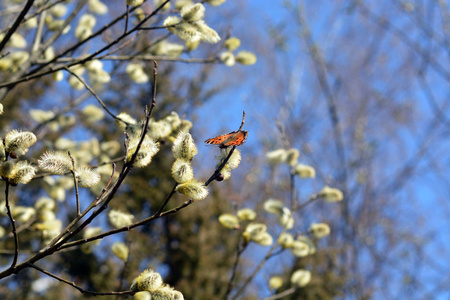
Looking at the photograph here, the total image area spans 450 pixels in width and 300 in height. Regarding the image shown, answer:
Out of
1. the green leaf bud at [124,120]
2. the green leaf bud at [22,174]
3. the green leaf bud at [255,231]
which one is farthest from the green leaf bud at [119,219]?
the green leaf bud at [22,174]

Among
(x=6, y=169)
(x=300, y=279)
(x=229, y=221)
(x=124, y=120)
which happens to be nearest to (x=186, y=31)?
(x=124, y=120)

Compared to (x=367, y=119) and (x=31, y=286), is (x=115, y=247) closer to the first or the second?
(x=31, y=286)

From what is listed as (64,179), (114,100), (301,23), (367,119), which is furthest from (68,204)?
(367,119)

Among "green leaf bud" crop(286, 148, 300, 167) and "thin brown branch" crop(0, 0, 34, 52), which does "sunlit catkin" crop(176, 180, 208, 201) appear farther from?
"green leaf bud" crop(286, 148, 300, 167)

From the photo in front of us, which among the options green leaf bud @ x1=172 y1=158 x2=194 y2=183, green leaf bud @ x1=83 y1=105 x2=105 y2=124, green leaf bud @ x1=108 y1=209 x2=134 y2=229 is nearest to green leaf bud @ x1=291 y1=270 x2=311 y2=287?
green leaf bud @ x1=108 y1=209 x2=134 y2=229

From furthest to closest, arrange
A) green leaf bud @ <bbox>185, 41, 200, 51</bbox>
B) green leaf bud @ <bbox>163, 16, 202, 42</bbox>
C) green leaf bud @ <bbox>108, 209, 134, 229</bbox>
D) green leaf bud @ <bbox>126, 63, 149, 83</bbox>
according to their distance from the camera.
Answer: green leaf bud @ <bbox>126, 63, 149, 83</bbox>
green leaf bud @ <bbox>185, 41, 200, 51</bbox>
green leaf bud @ <bbox>108, 209, 134, 229</bbox>
green leaf bud @ <bbox>163, 16, 202, 42</bbox>

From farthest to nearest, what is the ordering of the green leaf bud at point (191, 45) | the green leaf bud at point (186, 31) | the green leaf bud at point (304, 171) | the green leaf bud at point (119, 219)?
the green leaf bud at point (304, 171)
the green leaf bud at point (191, 45)
the green leaf bud at point (119, 219)
the green leaf bud at point (186, 31)

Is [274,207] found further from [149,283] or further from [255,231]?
[149,283]

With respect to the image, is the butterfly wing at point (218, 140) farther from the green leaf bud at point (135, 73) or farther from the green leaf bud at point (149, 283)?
the green leaf bud at point (135, 73)
